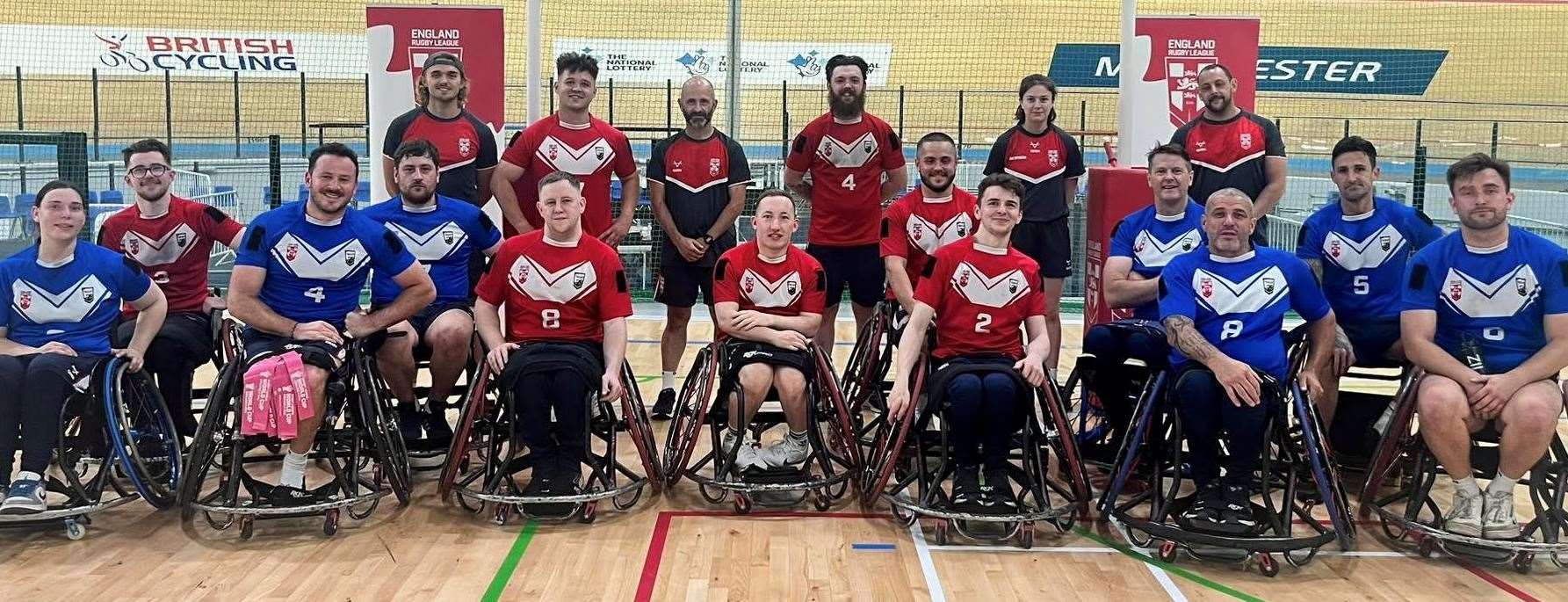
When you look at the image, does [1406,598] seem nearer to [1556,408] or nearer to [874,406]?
[1556,408]

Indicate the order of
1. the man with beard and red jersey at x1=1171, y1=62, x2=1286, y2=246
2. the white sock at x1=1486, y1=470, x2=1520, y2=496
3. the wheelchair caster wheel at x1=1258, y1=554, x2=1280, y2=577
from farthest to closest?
the man with beard and red jersey at x1=1171, y1=62, x2=1286, y2=246, the white sock at x1=1486, y1=470, x2=1520, y2=496, the wheelchair caster wheel at x1=1258, y1=554, x2=1280, y2=577

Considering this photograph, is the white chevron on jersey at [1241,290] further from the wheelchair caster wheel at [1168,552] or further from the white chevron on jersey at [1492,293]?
the wheelchair caster wheel at [1168,552]

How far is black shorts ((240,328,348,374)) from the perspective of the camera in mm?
4254

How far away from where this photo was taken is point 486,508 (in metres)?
4.56

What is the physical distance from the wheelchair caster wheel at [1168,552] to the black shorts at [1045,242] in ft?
6.57

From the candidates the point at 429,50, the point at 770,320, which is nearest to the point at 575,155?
the point at 770,320

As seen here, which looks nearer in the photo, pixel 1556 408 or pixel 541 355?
pixel 1556 408

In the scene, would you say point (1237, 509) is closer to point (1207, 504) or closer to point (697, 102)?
point (1207, 504)

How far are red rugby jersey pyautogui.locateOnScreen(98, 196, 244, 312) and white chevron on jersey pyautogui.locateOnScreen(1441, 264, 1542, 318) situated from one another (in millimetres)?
4382

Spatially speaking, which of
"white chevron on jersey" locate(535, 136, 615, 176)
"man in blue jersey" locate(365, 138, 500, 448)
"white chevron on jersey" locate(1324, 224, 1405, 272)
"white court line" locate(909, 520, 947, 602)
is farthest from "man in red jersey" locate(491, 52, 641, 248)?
"white chevron on jersey" locate(1324, 224, 1405, 272)

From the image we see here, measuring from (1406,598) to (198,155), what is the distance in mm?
14304

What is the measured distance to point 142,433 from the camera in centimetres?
483

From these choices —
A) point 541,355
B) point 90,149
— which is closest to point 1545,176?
point 541,355

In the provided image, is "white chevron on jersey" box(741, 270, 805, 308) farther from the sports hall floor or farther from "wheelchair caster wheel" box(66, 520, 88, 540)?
"wheelchair caster wheel" box(66, 520, 88, 540)
